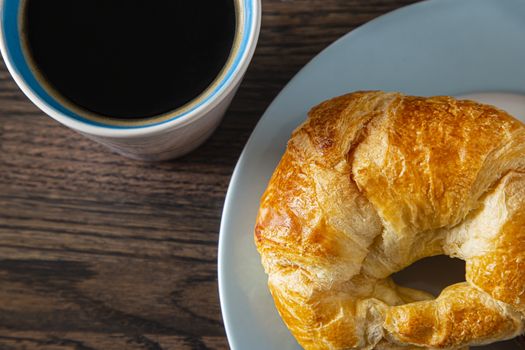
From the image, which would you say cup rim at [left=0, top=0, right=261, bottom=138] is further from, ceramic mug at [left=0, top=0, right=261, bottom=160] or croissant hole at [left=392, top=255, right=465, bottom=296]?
croissant hole at [left=392, top=255, right=465, bottom=296]

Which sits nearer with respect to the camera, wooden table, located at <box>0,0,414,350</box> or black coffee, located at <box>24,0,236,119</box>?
black coffee, located at <box>24,0,236,119</box>

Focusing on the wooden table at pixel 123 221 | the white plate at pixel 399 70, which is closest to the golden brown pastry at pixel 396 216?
the white plate at pixel 399 70

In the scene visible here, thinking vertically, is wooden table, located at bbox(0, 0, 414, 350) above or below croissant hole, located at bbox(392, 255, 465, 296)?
above

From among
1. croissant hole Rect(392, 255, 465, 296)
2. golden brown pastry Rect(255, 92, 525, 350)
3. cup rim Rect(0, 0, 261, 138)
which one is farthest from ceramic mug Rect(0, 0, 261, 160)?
croissant hole Rect(392, 255, 465, 296)

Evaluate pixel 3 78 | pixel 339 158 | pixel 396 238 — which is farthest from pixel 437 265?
pixel 3 78

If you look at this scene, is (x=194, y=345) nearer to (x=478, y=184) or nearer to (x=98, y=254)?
(x=98, y=254)

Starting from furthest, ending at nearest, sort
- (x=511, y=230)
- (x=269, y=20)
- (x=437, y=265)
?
1. (x=269, y=20)
2. (x=437, y=265)
3. (x=511, y=230)
